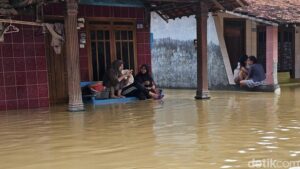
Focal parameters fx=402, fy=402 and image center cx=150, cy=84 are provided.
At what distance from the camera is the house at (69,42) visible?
9.32 m

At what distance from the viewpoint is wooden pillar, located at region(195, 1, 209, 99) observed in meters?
11.2

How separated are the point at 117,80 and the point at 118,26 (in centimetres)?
178

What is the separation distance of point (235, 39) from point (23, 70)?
889cm

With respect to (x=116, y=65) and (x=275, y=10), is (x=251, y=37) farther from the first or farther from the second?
(x=116, y=65)

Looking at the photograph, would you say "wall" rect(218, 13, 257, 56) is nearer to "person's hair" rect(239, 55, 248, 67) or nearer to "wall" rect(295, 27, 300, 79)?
"person's hair" rect(239, 55, 248, 67)

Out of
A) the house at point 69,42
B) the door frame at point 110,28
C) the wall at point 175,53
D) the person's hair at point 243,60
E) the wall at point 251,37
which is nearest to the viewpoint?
the house at point 69,42

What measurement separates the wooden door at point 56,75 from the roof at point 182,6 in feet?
10.7

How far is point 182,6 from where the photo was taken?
1192 cm

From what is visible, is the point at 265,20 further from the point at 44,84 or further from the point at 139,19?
the point at 44,84

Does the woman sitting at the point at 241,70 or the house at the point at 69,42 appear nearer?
the house at the point at 69,42

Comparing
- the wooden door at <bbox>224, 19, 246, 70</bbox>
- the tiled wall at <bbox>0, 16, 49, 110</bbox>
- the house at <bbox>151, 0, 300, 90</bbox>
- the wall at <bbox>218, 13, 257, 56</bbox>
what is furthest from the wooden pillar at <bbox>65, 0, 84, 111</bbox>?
the wall at <bbox>218, 13, 257, 56</bbox>

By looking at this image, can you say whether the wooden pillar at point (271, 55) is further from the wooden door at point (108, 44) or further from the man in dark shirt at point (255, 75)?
the wooden door at point (108, 44)

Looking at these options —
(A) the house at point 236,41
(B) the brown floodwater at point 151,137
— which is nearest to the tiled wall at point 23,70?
(B) the brown floodwater at point 151,137

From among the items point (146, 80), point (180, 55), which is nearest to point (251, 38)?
point (180, 55)
